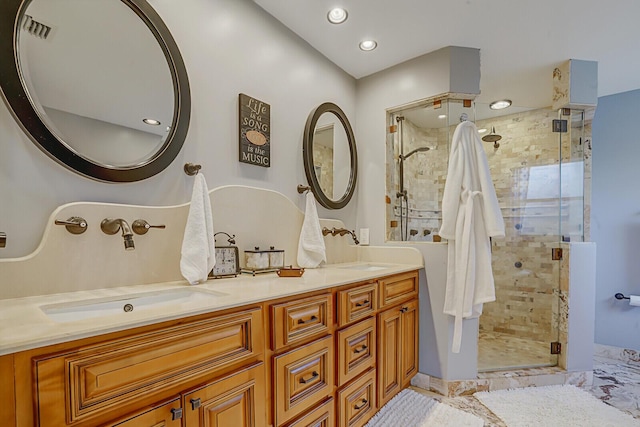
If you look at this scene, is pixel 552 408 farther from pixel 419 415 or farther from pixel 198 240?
pixel 198 240

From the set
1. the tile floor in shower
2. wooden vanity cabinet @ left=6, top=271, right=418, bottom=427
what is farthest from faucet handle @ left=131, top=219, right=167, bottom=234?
the tile floor in shower

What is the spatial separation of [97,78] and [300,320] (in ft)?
4.05

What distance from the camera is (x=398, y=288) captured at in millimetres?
2010

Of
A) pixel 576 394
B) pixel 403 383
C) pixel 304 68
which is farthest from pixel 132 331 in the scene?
pixel 576 394

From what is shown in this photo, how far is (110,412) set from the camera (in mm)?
743

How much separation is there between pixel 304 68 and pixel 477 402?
100 inches

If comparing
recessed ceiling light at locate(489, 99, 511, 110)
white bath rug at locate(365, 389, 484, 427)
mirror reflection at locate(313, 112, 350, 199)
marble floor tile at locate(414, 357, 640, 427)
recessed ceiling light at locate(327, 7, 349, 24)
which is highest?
recessed ceiling light at locate(327, 7, 349, 24)

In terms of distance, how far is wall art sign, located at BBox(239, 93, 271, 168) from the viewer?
177 cm

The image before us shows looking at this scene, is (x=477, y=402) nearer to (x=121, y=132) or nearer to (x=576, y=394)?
(x=576, y=394)

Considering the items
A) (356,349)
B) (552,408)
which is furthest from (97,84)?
(552,408)

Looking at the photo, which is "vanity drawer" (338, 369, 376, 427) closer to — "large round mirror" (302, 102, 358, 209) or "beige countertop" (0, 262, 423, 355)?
"beige countertop" (0, 262, 423, 355)

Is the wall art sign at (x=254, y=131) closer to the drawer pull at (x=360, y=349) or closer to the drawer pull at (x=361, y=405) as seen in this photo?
the drawer pull at (x=360, y=349)

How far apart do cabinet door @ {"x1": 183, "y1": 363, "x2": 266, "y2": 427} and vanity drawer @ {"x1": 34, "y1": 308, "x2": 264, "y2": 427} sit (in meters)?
0.05

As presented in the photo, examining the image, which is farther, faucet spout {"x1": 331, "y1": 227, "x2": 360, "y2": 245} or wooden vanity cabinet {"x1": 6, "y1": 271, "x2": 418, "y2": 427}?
faucet spout {"x1": 331, "y1": 227, "x2": 360, "y2": 245}
